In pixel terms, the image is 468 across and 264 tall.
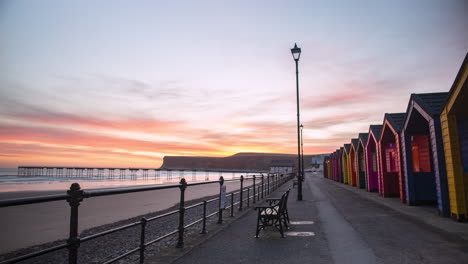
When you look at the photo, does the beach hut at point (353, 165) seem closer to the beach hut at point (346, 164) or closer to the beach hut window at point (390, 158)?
the beach hut at point (346, 164)

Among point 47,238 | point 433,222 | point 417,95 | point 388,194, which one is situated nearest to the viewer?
point 433,222

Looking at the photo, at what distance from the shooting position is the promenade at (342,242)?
18.8 ft

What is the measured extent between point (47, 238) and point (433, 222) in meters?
14.2

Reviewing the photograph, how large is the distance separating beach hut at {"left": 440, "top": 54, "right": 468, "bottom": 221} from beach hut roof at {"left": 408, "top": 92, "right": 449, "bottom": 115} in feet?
2.20

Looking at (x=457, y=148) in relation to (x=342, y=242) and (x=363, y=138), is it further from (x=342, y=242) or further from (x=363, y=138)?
(x=363, y=138)

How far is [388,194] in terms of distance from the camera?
58.3 ft

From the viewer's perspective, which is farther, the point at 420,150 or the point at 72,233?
the point at 420,150

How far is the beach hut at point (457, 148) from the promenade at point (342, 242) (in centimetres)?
65

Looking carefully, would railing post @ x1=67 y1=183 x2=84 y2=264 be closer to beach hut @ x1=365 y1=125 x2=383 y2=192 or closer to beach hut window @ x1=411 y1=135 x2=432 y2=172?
beach hut window @ x1=411 y1=135 x2=432 y2=172

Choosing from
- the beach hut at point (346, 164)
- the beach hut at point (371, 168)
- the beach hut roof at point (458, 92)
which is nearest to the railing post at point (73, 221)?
the beach hut roof at point (458, 92)

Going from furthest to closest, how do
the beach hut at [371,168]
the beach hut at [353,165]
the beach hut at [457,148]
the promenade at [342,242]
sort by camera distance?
the beach hut at [353,165]
the beach hut at [371,168]
the beach hut at [457,148]
the promenade at [342,242]

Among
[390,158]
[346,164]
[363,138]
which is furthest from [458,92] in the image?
[346,164]

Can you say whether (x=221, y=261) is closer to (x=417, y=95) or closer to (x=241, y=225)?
(x=241, y=225)

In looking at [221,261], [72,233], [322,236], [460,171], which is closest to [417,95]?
[460,171]
